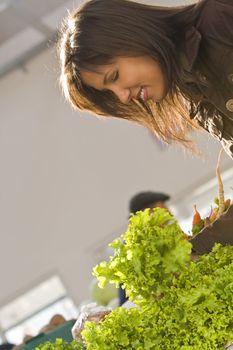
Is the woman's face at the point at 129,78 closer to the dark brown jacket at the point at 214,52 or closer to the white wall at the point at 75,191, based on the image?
the dark brown jacket at the point at 214,52

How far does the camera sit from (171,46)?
5.28 feet

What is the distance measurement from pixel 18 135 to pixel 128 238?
6.26m

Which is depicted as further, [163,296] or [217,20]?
[217,20]

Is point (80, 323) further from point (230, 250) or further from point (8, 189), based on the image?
point (8, 189)

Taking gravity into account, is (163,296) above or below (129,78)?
below

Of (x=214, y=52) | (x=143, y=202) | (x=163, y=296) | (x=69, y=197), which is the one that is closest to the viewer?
(x=163, y=296)

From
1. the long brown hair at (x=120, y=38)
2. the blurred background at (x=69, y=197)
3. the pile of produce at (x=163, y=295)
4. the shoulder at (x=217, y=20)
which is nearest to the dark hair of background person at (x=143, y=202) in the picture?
the long brown hair at (x=120, y=38)

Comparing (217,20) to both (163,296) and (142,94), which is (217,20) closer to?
(142,94)

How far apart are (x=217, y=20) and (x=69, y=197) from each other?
569 centimetres

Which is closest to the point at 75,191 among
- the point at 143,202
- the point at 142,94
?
the point at 143,202

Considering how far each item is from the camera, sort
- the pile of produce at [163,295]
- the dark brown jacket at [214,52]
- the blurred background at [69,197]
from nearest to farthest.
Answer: the pile of produce at [163,295]
the dark brown jacket at [214,52]
the blurred background at [69,197]

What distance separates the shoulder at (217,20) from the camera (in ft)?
5.18

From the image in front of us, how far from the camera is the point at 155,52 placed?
1607 mm

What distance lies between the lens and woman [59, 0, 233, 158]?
62.7 inches
